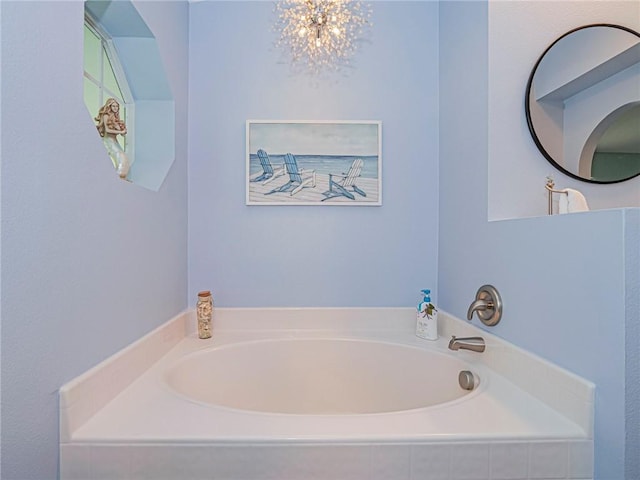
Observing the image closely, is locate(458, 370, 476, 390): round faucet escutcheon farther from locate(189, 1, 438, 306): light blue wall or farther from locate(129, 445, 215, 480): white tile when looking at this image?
locate(129, 445, 215, 480): white tile

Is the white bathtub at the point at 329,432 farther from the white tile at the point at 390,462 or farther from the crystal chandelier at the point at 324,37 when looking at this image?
the crystal chandelier at the point at 324,37

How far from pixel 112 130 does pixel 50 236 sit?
597 millimetres

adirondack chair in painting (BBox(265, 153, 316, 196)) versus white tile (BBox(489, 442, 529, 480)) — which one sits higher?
adirondack chair in painting (BBox(265, 153, 316, 196))

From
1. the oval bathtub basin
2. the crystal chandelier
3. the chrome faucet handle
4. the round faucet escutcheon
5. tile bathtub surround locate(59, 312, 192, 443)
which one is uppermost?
the crystal chandelier

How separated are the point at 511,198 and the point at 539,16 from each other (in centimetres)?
72

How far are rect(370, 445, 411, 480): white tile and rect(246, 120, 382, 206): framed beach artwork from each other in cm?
126

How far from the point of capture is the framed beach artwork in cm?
193

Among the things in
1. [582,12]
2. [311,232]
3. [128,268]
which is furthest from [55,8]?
[582,12]

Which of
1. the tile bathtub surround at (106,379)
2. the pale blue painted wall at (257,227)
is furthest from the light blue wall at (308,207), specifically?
the tile bathtub surround at (106,379)

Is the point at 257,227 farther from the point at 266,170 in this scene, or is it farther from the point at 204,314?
the point at 204,314

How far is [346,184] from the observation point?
195 cm

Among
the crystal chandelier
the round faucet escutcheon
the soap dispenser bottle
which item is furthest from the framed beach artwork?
the round faucet escutcheon

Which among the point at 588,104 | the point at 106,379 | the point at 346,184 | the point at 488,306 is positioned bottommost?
the point at 106,379

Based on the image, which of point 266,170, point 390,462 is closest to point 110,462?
point 390,462
